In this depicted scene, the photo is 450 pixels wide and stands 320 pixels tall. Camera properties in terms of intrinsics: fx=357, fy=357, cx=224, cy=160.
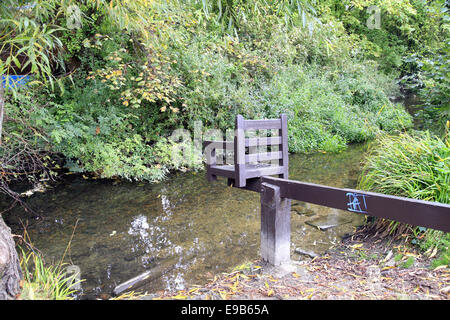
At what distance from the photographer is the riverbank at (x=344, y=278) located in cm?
297

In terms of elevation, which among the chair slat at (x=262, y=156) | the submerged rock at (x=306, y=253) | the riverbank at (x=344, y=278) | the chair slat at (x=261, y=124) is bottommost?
the submerged rock at (x=306, y=253)

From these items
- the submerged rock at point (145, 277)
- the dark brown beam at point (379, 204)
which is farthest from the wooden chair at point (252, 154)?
the submerged rock at point (145, 277)

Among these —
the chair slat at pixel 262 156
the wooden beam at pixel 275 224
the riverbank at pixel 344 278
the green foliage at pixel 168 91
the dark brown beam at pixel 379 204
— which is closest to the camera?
the dark brown beam at pixel 379 204

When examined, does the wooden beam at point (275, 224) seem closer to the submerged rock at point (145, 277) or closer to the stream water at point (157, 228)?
the stream water at point (157, 228)

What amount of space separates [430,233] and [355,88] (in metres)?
12.3

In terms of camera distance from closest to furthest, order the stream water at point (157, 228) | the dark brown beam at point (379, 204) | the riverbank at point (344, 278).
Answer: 1. the dark brown beam at point (379, 204)
2. the riverbank at point (344, 278)
3. the stream water at point (157, 228)

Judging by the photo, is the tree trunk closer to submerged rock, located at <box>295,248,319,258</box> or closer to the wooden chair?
the wooden chair

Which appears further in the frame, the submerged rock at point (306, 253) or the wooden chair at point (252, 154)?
the submerged rock at point (306, 253)

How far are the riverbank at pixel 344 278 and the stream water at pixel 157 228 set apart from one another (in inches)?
19.2

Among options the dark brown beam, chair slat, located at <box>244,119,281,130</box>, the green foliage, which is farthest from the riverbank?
the green foliage

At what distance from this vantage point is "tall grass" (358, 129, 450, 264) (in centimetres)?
394

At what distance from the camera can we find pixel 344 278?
3414mm

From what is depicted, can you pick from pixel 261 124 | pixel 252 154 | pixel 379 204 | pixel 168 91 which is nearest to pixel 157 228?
pixel 252 154

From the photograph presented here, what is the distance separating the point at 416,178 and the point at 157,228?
12.4 feet
